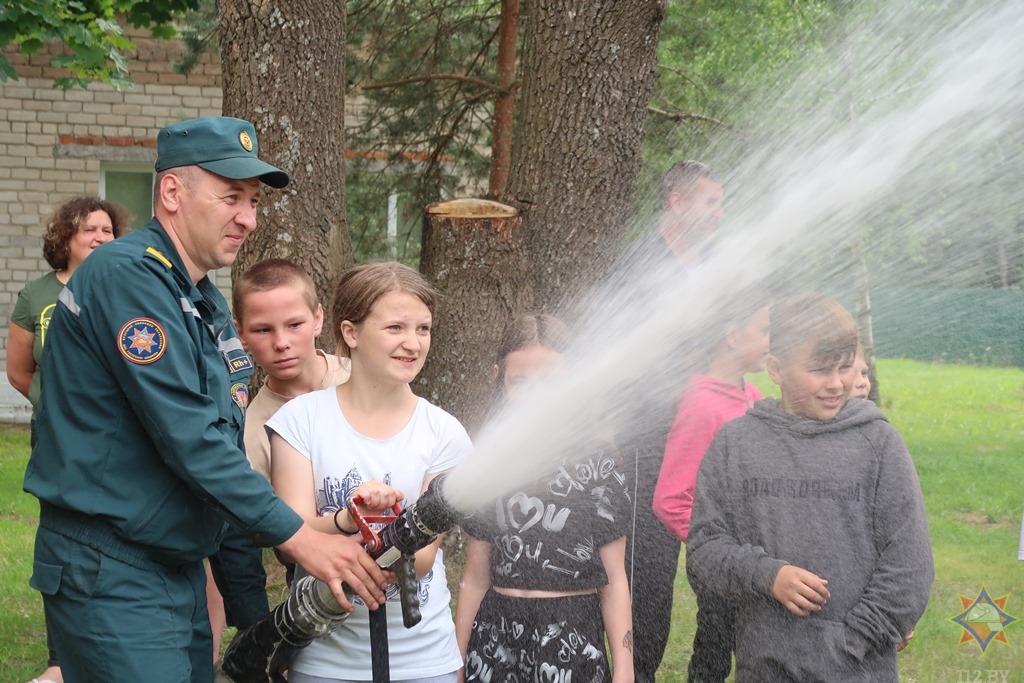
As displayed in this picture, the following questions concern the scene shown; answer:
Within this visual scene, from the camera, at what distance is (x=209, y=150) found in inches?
109

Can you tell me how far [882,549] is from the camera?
3.01 metres

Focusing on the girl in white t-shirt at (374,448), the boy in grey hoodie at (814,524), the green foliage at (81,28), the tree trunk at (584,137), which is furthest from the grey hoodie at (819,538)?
the green foliage at (81,28)

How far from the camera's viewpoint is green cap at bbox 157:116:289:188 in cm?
277

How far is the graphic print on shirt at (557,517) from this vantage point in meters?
3.36

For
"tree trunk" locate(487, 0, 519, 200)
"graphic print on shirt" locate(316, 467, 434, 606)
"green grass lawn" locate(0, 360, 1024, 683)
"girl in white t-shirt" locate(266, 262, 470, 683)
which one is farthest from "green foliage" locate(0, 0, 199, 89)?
"graphic print on shirt" locate(316, 467, 434, 606)

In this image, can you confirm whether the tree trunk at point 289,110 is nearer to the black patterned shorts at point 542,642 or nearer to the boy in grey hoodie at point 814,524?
the black patterned shorts at point 542,642

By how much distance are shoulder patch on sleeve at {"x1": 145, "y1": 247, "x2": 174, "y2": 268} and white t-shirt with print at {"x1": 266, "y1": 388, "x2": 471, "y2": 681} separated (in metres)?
0.60

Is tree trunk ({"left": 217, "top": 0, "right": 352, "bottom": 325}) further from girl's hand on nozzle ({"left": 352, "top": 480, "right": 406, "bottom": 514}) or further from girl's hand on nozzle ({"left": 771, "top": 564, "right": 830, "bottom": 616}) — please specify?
girl's hand on nozzle ({"left": 771, "top": 564, "right": 830, "bottom": 616})

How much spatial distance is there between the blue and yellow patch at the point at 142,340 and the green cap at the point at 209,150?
1.57ft

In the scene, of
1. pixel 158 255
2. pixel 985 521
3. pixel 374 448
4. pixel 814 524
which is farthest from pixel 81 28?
pixel 985 521

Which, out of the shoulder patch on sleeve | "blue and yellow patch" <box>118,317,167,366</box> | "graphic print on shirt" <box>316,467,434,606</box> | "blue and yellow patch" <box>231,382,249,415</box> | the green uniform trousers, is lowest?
the green uniform trousers

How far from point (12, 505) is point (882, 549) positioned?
7.94m

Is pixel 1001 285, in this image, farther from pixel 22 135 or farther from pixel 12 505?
pixel 22 135

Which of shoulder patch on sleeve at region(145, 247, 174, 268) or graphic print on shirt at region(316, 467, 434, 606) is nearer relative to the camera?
shoulder patch on sleeve at region(145, 247, 174, 268)
